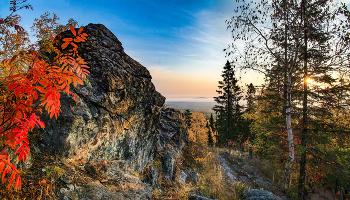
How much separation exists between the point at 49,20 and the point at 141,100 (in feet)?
40.2

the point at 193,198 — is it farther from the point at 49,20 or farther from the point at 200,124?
the point at 200,124

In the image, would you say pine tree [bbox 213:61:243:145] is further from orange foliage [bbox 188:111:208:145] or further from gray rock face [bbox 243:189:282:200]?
gray rock face [bbox 243:189:282:200]

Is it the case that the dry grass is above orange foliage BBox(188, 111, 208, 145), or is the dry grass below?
above

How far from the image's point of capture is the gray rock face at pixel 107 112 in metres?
3.36

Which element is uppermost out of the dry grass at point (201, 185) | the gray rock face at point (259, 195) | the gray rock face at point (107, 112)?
the gray rock face at point (107, 112)

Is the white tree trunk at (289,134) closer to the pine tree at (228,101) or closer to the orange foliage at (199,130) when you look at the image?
the pine tree at (228,101)

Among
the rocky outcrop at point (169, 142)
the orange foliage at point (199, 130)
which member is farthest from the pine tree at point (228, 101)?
the rocky outcrop at point (169, 142)

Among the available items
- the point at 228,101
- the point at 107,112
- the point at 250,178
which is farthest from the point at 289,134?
the point at 228,101

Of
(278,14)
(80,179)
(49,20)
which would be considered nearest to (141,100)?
(80,179)

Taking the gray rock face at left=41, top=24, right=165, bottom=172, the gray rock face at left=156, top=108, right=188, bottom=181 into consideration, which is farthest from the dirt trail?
the gray rock face at left=41, top=24, right=165, bottom=172

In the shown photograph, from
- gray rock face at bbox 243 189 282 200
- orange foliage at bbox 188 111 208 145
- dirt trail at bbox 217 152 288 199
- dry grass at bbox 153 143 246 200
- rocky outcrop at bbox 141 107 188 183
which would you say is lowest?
orange foliage at bbox 188 111 208 145

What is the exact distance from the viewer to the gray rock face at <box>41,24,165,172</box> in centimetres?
336

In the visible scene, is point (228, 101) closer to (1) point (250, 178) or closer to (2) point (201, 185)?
(1) point (250, 178)

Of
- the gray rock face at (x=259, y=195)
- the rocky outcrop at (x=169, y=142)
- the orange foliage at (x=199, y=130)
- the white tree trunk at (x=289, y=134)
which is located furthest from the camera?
the orange foliage at (x=199, y=130)
